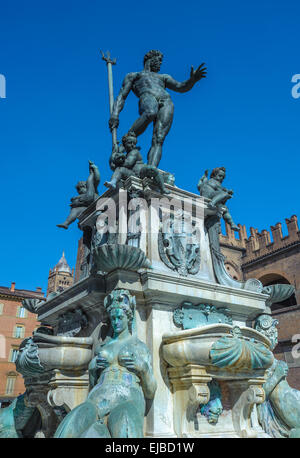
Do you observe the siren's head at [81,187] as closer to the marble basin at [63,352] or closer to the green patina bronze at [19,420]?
the marble basin at [63,352]

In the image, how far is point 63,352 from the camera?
14.0 feet

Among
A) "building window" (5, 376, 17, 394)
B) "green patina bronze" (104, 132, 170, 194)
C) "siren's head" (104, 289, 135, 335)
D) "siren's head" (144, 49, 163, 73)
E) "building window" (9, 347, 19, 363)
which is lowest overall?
"siren's head" (104, 289, 135, 335)

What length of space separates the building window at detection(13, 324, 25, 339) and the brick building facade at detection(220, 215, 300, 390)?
23560 mm

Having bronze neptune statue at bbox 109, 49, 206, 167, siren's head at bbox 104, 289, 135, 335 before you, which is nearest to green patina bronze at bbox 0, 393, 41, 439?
siren's head at bbox 104, 289, 135, 335

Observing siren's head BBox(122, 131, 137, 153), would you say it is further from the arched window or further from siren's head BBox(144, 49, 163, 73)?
the arched window

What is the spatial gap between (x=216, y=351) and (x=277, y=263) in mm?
32197

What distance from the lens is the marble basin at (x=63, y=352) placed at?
424cm

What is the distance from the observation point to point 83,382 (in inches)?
173

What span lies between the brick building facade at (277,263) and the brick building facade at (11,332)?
840 inches

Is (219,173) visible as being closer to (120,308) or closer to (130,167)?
(130,167)

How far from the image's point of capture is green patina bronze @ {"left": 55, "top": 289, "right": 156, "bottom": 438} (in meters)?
2.97

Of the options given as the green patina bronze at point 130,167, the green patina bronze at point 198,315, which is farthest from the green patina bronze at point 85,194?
the green patina bronze at point 198,315

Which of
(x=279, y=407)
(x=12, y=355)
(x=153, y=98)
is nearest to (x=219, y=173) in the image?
(x=153, y=98)
